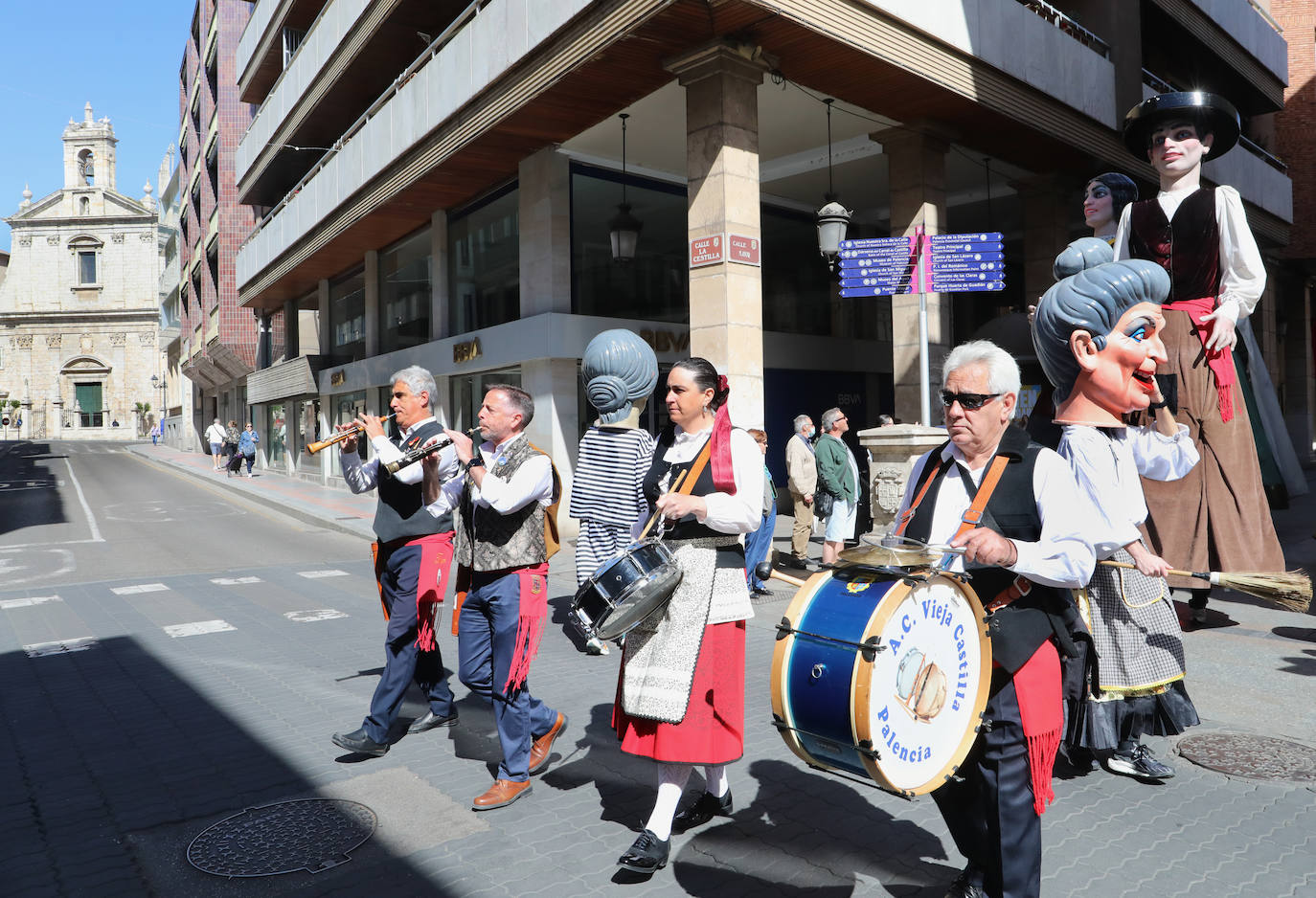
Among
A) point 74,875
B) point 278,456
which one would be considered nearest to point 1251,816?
point 74,875

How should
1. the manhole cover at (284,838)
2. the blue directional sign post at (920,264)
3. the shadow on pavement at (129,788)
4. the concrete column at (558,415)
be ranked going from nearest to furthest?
the shadow on pavement at (129,788) → the manhole cover at (284,838) → the blue directional sign post at (920,264) → the concrete column at (558,415)

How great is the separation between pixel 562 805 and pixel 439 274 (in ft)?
51.4

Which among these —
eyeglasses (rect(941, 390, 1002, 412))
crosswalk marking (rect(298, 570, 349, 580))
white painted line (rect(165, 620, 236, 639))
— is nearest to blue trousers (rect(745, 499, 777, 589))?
white painted line (rect(165, 620, 236, 639))

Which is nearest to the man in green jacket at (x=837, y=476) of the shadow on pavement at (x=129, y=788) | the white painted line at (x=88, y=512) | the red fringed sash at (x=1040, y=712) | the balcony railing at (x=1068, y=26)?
the shadow on pavement at (x=129, y=788)

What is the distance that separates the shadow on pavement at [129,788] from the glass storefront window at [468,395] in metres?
10.4

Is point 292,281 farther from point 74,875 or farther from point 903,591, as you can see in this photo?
point 903,591

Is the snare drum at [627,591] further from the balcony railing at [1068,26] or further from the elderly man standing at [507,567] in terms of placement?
the balcony railing at [1068,26]

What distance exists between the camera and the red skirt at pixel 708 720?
136 inches

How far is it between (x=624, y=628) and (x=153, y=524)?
56.7 ft

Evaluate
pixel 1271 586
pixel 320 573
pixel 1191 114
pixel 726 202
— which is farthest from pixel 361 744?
pixel 726 202

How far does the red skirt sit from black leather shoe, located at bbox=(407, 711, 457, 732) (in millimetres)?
2212

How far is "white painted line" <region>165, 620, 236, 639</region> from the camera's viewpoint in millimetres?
8188

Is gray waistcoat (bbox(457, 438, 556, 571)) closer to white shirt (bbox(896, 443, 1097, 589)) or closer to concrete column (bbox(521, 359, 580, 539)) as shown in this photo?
white shirt (bbox(896, 443, 1097, 589))

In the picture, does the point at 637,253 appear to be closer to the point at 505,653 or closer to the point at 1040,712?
the point at 505,653
